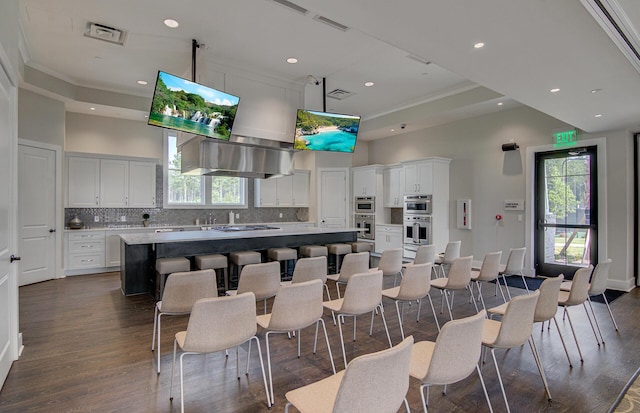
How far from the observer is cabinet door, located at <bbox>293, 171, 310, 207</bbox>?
30.6ft

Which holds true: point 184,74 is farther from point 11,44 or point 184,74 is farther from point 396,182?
point 396,182

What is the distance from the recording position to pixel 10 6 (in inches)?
109

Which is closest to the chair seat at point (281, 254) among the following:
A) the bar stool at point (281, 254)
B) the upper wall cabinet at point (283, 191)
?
the bar stool at point (281, 254)

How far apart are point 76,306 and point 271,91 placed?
425 cm

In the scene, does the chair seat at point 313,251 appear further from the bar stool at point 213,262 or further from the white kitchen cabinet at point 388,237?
the white kitchen cabinet at point 388,237

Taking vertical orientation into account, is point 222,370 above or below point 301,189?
below

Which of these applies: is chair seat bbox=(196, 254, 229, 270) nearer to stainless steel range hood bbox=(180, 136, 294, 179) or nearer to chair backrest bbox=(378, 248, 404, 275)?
stainless steel range hood bbox=(180, 136, 294, 179)

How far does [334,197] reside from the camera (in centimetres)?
934

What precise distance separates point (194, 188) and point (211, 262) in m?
3.87

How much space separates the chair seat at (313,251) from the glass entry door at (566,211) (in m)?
4.16

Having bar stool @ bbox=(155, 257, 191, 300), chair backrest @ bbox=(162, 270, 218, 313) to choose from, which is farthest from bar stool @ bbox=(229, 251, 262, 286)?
chair backrest @ bbox=(162, 270, 218, 313)

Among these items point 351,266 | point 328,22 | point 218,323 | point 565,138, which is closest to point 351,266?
point 351,266

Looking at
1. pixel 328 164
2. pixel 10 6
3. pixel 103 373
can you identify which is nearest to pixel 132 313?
pixel 103 373

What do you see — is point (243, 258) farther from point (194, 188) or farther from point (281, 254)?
point (194, 188)
